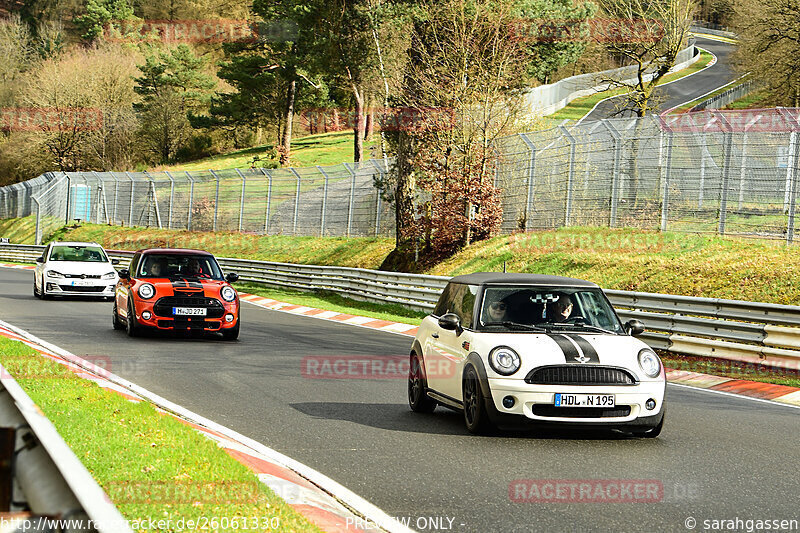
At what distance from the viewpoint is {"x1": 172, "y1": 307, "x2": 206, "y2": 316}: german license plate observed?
16.6m

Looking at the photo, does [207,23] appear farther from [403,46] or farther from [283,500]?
[283,500]

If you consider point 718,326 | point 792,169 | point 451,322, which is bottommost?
point 718,326

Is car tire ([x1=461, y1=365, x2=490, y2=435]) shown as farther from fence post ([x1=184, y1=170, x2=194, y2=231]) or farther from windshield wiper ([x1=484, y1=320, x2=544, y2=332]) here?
fence post ([x1=184, y1=170, x2=194, y2=231])

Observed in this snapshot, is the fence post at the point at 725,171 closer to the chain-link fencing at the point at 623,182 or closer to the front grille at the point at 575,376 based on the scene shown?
the chain-link fencing at the point at 623,182

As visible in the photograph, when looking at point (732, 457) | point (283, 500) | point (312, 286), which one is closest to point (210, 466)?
point (283, 500)

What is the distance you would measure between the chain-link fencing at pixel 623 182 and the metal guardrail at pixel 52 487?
1861 cm

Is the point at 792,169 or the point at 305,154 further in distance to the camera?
the point at 305,154

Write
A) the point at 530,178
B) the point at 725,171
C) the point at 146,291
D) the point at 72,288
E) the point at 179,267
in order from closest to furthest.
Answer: the point at 146,291
the point at 179,267
the point at 725,171
the point at 72,288
the point at 530,178

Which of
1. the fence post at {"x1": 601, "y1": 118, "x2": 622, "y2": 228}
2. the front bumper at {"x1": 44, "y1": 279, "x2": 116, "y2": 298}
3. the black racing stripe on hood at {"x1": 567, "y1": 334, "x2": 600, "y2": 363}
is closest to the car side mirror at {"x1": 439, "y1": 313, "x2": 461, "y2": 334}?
the black racing stripe on hood at {"x1": 567, "y1": 334, "x2": 600, "y2": 363}

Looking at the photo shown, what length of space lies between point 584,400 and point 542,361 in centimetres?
48

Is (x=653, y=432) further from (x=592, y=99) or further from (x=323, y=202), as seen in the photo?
(x=592, y=99)

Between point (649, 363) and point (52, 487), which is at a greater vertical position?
point (52, 487)

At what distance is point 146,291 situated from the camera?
16.6 m

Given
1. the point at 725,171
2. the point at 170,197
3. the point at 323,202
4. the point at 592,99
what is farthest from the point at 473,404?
the point at 592,99
